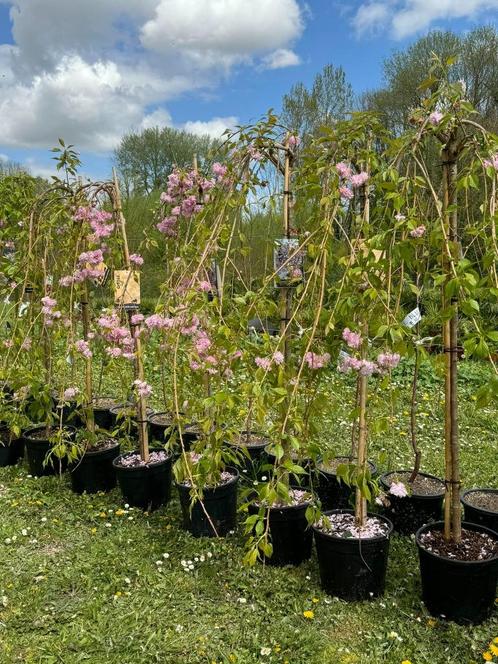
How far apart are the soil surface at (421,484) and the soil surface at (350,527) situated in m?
0.32

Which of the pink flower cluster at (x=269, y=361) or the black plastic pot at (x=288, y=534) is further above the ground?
the pink flower cluster at (x=269, y=361)

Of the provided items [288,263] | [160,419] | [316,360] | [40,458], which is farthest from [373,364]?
[40,458]

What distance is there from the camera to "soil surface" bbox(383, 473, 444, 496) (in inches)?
95.8

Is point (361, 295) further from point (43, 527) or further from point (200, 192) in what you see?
point (43, 527)

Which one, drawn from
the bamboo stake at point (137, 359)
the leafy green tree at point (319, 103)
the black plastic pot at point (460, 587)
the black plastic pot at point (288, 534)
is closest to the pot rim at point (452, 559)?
the black plastic pot at point (460, 587)

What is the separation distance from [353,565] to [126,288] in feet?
5.24

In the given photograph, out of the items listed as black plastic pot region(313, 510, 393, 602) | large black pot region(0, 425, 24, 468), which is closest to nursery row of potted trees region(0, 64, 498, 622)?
black plastic pot region(313, 510, 393, 602)

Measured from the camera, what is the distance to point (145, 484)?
107 inches

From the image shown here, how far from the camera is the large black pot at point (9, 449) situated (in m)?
3.33

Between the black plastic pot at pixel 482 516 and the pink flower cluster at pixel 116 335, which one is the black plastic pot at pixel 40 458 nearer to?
the pink flower cluster at pixel 116 335

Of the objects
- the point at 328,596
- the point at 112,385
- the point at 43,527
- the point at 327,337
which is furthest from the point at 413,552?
the point at 112,385

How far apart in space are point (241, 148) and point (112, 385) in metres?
3.12

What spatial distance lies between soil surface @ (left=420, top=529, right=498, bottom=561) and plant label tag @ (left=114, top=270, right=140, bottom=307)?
1.64 meters

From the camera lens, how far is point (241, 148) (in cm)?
222
